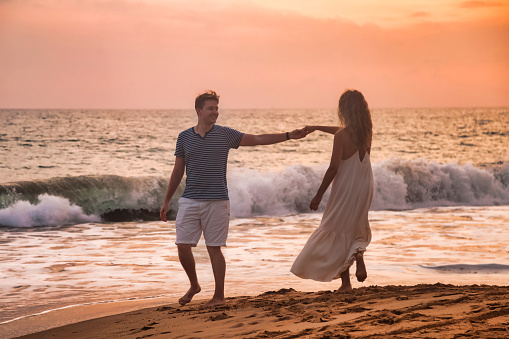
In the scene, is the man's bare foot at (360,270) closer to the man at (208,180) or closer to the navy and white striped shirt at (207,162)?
the man at (208,180)

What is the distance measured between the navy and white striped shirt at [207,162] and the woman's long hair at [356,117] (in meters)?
1.02

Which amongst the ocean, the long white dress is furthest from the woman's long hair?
the ocean

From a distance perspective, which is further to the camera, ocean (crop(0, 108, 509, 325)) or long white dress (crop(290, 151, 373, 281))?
ocean (crop(0, 108, 509, 325))

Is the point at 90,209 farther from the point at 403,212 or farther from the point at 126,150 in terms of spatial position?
the point at 126,150

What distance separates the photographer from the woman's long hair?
6.16m

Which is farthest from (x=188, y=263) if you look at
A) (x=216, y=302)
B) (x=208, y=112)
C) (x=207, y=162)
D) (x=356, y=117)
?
(x=356, y=117)

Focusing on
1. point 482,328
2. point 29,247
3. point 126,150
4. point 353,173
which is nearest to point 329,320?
point 482,328

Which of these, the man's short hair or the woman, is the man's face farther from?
the woman

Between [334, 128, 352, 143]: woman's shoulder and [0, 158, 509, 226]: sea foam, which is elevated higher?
[334, 128, 352, 143]: woman's shoulder

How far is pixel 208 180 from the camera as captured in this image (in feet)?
20.0

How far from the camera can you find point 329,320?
4.89 meters

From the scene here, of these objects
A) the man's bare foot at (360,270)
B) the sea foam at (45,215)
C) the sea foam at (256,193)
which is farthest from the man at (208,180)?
the sea foam at (256,193)

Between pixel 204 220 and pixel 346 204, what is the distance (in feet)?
4.38

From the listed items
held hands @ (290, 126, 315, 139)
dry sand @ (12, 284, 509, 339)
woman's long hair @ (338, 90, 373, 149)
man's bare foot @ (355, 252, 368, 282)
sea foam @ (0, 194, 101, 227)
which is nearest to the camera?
dry sand @ (12, 284, 509, 339)
